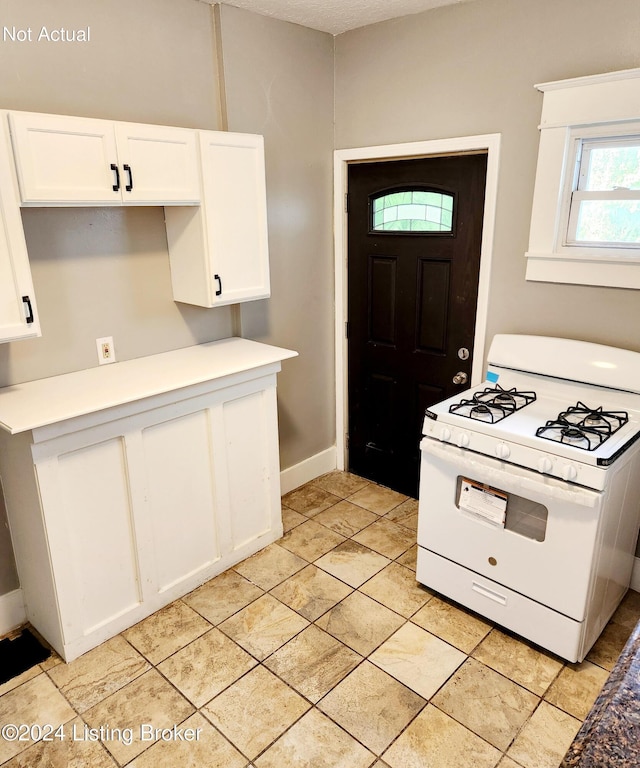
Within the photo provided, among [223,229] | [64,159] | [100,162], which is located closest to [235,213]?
[223,229]

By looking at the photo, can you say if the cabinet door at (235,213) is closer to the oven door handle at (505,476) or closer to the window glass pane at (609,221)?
the oven door handle at (505,476)

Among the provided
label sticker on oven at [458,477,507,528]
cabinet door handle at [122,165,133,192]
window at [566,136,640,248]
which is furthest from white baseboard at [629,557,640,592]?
cabinet door handle at [122,165,133,192]

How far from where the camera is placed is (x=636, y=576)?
8.41 feet

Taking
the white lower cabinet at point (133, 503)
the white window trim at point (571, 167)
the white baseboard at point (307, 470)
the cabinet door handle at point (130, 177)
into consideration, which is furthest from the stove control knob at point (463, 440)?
the cabinet door handle at point (130, 177)

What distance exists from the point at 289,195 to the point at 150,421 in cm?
155

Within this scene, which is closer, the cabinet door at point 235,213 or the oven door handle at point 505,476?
the oven door handle at point 505,476

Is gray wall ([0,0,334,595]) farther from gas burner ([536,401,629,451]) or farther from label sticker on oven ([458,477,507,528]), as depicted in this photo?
gas burner ([536,401,629,451])

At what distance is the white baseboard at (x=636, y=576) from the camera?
2545 mm

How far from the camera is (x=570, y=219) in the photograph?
2.48 metres

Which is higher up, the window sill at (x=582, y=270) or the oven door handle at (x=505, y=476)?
the window sill at (x=582, y=270)

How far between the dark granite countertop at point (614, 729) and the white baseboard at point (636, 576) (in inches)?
72.5

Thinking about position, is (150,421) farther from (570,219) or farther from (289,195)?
(570,219)

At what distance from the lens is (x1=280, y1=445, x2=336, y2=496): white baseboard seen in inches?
137

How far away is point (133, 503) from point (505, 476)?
1488 millimetres
